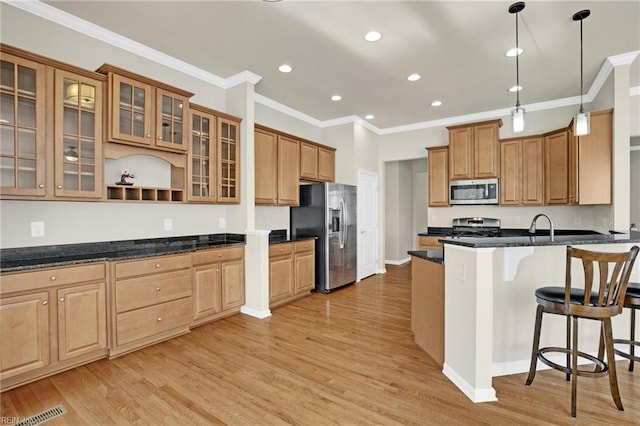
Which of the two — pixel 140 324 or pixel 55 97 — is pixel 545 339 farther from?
pixel 55 97

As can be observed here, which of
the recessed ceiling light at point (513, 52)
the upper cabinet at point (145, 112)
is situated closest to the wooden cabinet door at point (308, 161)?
the upper cabinet at point (145, 112)

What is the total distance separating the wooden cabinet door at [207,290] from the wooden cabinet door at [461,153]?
163 inches

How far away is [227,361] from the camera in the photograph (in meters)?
2.70

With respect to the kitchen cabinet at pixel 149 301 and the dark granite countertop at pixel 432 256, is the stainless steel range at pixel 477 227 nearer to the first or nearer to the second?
the dark granite countertop at pixel 432 256

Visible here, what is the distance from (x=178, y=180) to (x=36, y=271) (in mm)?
1557

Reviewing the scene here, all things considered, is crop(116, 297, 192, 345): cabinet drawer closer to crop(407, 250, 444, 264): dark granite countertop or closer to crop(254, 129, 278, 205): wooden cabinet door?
crop(254, 129, 278, 205): wooden cabinet door

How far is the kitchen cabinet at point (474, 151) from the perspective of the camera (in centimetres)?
503

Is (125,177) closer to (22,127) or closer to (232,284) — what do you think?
(22,127)

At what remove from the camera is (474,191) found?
17.3 ft

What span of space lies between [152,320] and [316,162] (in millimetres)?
3456

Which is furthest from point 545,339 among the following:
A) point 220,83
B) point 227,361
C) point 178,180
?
point 220,83

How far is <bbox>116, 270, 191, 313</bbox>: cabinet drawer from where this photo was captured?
2.77 meters

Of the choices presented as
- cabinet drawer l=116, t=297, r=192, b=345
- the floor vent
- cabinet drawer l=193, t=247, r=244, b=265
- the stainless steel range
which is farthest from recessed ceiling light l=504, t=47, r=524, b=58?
the floor vent

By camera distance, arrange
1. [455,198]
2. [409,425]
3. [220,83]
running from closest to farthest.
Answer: [409,425]
[220,83]
[455,198]
